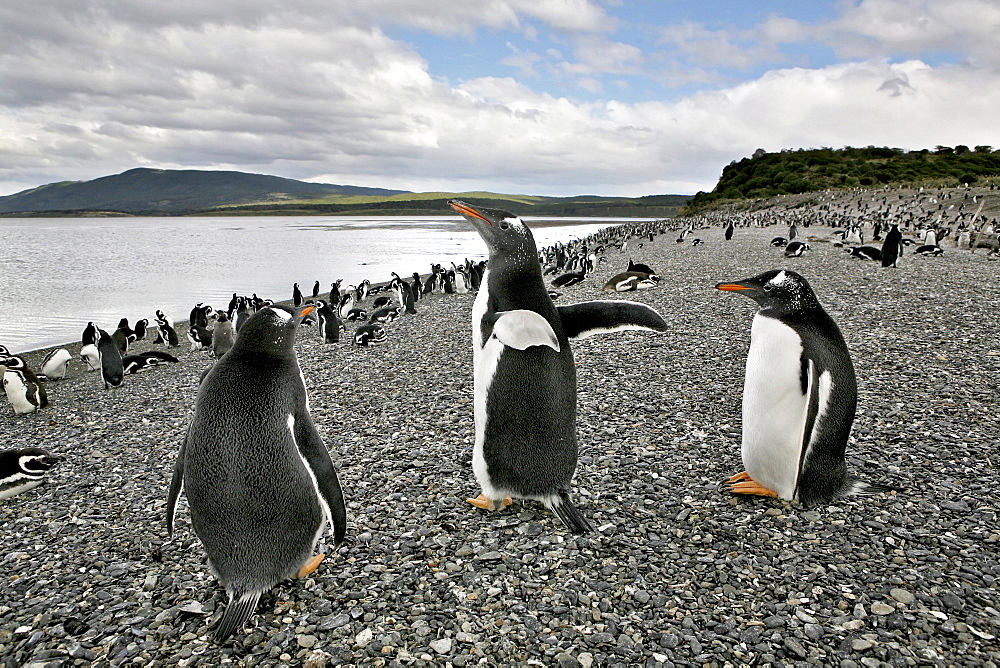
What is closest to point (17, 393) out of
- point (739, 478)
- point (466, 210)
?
point (466, 210)

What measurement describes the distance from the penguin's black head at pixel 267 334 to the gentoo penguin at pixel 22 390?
22.7 feet

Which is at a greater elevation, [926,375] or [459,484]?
[926,375]

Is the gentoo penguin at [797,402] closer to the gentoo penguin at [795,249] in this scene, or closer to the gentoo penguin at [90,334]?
the gentoo penguin at [90,334]

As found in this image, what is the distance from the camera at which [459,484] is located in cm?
448

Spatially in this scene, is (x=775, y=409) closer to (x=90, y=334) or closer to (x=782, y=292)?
(x=782, y=292)

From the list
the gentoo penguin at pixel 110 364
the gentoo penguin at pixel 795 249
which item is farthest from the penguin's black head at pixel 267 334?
the gentoo penguin at pixel 795 249

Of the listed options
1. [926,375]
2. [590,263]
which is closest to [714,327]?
[926,375]

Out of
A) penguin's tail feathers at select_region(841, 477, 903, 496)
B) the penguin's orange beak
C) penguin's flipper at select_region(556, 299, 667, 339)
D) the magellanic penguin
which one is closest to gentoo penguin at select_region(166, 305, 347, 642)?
the magellanic penguin

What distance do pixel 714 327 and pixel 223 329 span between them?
8.91 meters

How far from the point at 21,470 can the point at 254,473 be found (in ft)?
11.1

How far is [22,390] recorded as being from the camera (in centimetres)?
801

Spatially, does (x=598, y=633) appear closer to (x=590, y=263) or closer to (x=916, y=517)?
(x=916, y=517)

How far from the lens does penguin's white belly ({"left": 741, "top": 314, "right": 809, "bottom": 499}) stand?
3.85 meters

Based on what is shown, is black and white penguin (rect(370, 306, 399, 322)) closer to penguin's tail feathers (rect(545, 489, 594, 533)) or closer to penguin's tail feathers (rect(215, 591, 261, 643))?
penguin's tail feathers (rect(545, 489, 594, 533))
